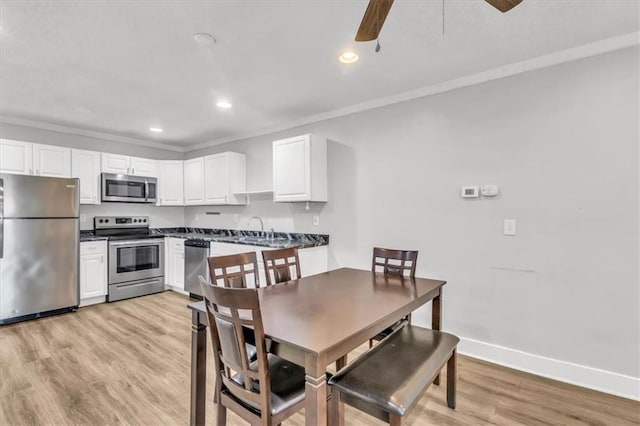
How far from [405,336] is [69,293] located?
13.5 feet

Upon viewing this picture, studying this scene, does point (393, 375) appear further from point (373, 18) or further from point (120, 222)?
point (120, 222)

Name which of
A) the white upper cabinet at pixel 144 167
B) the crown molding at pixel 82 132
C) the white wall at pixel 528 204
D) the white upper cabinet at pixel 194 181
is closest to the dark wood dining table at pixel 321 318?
the white wall at pixel 528 204

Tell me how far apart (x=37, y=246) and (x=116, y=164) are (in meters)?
1.54

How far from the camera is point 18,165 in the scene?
3816 millimetres

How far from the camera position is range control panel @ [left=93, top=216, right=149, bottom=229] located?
469 centimetres

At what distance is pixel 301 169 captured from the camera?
11.9 feet

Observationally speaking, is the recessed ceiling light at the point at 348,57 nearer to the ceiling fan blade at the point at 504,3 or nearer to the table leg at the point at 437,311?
the ceiling fan blade at the point at 504,3

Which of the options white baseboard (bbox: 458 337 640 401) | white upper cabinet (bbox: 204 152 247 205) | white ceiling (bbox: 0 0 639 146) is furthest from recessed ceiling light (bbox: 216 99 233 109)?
white baseboard (bbox: 458 337 640 401)

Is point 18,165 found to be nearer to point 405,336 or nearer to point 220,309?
point 220,309

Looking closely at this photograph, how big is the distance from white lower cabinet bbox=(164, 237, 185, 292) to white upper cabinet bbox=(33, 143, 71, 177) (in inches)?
63.2

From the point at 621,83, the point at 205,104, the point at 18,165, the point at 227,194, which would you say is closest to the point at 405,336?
the point at 621,83

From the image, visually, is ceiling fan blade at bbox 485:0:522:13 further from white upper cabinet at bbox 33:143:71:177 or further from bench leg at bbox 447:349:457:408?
white upper cabinet at bbox 33:143:71:177

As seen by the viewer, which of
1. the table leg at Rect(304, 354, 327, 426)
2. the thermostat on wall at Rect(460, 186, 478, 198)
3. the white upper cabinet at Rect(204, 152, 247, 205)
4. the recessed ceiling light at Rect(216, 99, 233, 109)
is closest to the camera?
the table leg at Rect(304, 354, 327, 426)

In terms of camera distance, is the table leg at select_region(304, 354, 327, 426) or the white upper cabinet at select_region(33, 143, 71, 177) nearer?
the table leg at select_region(304, 354, 327, 426)
